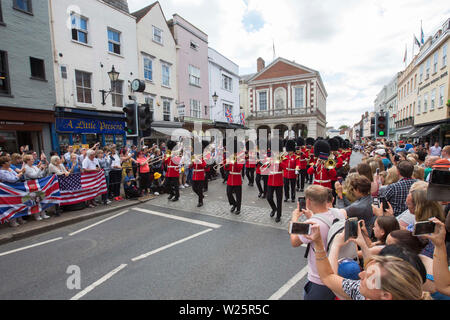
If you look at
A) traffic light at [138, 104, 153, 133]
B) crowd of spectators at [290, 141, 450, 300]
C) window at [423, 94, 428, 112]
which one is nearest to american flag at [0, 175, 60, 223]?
traffic light at [138, 104, 153, 133]

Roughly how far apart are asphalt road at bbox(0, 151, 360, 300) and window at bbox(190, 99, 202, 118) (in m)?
16.9

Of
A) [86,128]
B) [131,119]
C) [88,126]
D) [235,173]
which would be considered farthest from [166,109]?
[235,173]

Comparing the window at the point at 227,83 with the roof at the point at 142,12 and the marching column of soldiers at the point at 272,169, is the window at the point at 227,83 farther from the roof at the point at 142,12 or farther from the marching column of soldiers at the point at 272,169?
the marching column of soldiers at the point at 272,169

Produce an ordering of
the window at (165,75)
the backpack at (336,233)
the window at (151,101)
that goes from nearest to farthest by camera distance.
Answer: the backpack at (336,233) → the window at (151,101) → the window at (165,75)

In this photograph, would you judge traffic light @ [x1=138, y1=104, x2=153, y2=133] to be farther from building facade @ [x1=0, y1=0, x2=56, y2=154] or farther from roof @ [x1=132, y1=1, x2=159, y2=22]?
roof @ [x1=132, y1=1, x2=159, y2=22]

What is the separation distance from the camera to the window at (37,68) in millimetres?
12445

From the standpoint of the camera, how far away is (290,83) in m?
Result: 39.0

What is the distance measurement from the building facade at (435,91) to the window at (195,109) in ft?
64.3

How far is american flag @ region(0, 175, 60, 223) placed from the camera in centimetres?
615

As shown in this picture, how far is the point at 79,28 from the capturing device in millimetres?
14086

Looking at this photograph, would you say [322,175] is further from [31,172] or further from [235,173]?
[31,172]

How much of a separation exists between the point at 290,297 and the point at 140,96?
55.3 feet

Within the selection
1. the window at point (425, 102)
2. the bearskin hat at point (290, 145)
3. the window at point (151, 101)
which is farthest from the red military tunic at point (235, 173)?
the window at point (425, 102)
